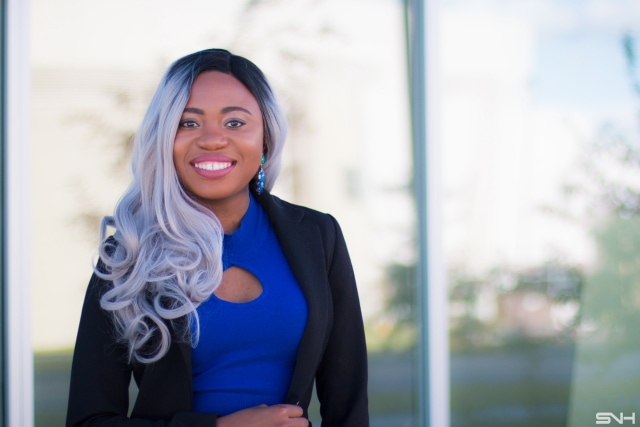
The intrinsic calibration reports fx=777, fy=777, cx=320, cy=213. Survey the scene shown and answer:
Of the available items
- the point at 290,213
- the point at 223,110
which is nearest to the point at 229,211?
the point at 290,213

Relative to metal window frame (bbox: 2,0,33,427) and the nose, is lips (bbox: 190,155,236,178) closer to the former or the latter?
the nose

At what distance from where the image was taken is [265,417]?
185cm

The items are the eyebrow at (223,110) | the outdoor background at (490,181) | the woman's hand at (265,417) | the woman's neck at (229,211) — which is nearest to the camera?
the woman's hand at (265,417)

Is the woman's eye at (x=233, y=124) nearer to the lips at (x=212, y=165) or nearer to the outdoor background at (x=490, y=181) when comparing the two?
the lips at (x=212, y=165)

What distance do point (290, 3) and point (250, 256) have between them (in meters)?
2.12

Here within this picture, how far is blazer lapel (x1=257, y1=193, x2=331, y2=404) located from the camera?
1972 millimetres

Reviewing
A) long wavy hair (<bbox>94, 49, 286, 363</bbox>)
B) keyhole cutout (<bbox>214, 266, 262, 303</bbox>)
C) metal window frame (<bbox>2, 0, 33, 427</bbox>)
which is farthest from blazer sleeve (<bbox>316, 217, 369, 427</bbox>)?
metal window frame (<bbox>2, 0, 33, 427</bbox>)

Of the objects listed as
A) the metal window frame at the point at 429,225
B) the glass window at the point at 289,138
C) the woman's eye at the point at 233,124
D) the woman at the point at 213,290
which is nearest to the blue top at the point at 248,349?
the woman at the point at 213,290

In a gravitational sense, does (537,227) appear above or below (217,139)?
below

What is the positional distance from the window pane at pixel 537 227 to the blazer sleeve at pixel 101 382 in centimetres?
229

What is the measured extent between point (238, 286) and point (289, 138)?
6.20ft

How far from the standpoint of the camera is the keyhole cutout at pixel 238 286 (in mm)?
2023

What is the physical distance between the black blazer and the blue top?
0.04 m

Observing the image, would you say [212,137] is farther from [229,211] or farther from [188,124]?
[229,211]
